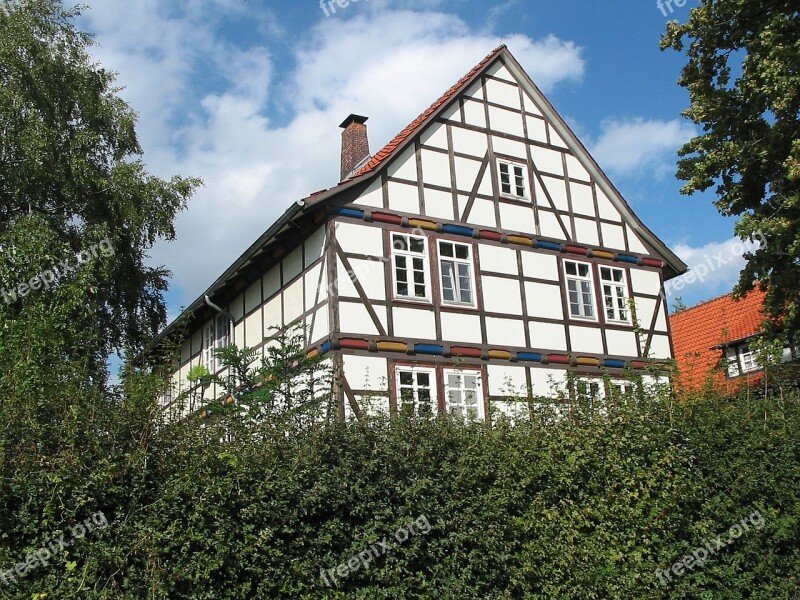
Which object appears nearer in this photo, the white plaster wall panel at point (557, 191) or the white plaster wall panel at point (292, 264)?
the white plaster wall panel at point (292, 264)

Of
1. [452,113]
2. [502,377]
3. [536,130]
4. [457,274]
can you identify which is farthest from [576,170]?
[502,377]

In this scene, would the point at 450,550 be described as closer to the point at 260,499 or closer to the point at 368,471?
the point at 368,471

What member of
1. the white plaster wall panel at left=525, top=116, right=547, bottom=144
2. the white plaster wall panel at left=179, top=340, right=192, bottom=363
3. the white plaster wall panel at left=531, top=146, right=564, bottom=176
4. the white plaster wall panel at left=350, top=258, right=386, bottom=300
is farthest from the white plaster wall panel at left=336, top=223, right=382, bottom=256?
the white plaster wall panel at left=179, top=340, right=192, bottom=363

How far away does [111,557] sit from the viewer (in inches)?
236

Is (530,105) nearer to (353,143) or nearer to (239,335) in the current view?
(353,143)

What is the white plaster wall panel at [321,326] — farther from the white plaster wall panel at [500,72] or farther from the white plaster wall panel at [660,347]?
the white plaster wall panel at [660,347]

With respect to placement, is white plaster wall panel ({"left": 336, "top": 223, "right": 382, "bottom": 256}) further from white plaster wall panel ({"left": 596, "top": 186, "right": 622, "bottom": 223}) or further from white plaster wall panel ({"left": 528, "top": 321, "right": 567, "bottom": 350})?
white plaster wall panel ({"left": 596, "top": 186, "right": 622, "bottom": 223})

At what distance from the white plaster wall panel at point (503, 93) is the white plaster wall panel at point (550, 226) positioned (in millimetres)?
2581

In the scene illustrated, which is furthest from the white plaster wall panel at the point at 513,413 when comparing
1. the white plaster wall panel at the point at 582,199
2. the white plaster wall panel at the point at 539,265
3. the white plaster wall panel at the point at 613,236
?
the white plaster wall panel at the point at 613,236

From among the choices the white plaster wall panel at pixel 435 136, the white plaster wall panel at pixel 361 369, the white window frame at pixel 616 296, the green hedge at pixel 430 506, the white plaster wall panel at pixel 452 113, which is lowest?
the green hedge at pixel 430 506

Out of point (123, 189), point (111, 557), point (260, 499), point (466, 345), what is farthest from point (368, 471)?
point (123, 189)

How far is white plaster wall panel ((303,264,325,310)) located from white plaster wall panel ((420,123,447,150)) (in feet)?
11.8

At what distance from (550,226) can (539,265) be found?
3.64 ft

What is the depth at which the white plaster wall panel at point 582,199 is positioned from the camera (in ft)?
61.6
